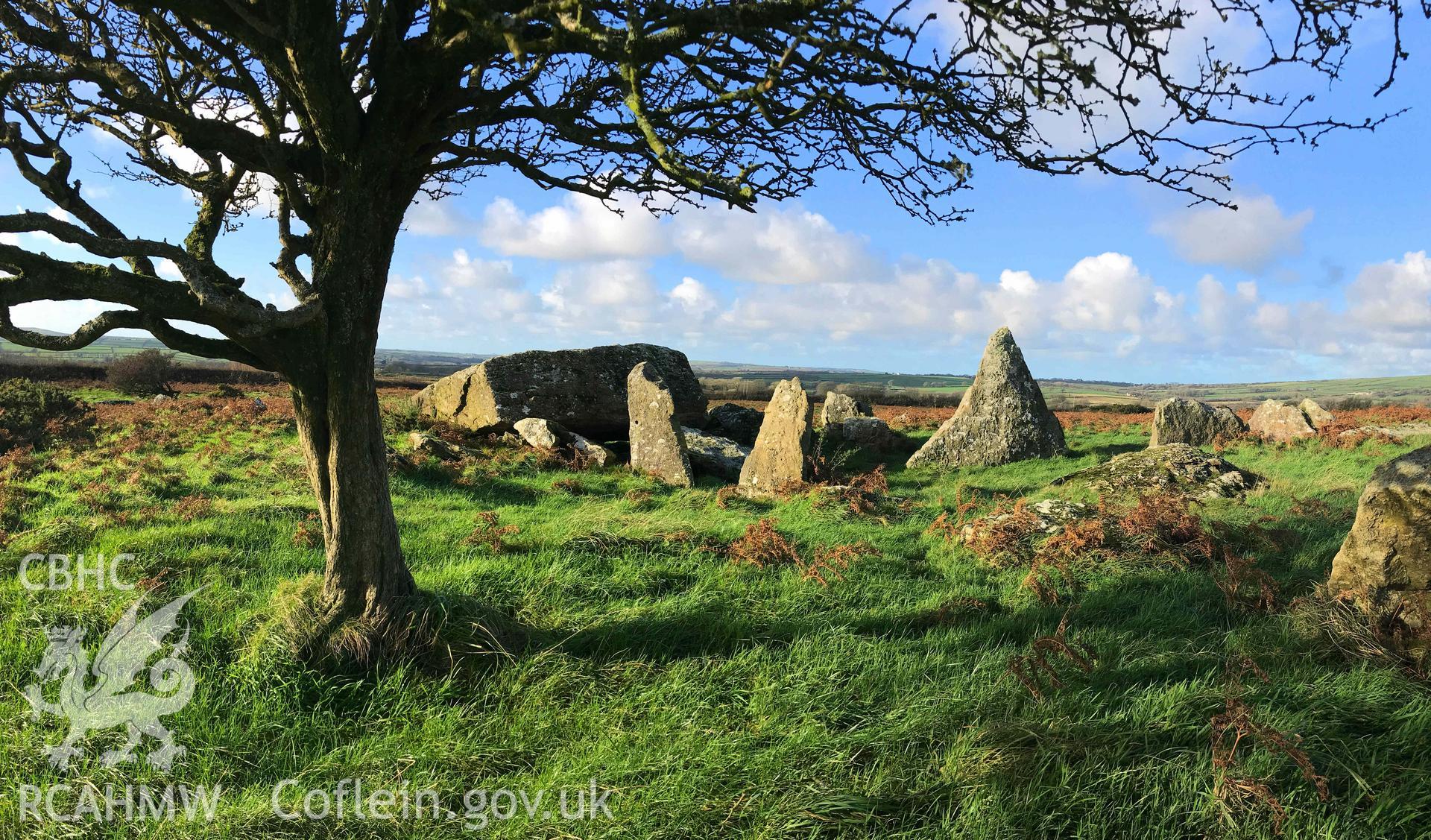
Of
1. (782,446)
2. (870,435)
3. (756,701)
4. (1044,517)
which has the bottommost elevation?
(756,701)

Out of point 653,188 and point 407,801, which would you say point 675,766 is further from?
point 653,188

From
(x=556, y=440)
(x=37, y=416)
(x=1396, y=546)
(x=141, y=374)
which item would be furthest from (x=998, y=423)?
(x=141, y=374)

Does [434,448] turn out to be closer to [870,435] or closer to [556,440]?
[556,440]

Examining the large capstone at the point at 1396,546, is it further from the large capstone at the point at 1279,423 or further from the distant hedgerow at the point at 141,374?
the distant hedgerow at the point at 141,374

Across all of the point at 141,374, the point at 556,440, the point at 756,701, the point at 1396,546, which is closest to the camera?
the point at 756,701

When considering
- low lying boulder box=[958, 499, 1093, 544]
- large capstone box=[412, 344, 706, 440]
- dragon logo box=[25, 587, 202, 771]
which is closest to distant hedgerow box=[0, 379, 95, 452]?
large capstone box=[412, 344, 706, 440]

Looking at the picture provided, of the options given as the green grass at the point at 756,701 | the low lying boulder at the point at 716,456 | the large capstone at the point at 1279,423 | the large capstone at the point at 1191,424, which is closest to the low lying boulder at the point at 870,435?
the low lying boulder at the point at 716,456

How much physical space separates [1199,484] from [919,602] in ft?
24.5

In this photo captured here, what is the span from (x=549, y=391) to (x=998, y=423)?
9992 mm

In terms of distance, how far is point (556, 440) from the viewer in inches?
606

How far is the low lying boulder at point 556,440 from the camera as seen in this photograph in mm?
14777

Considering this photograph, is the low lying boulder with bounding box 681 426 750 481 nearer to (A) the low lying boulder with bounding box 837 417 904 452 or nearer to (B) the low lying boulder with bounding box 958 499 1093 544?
(A) the low lying boulder with bounding box 837 417 904 452

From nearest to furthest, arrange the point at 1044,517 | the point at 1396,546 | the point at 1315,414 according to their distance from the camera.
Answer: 1. the point at 1396,546
2. the point at 1044,517
3. the point at 1315,414

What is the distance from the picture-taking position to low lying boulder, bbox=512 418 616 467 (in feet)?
48.5
